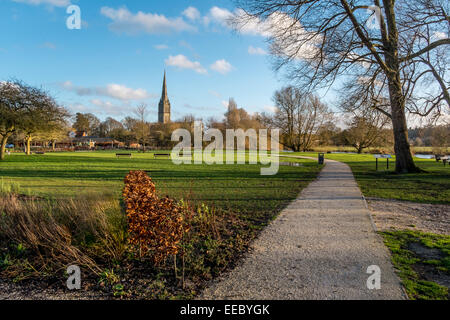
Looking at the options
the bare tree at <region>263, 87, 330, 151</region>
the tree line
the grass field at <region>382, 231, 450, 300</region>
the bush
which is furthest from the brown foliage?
the bare tree at <region>263, 87, 330, 151</region>

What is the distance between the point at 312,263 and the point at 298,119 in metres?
51.5

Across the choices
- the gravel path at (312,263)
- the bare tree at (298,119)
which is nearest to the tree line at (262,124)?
the bare tree at (298,119)

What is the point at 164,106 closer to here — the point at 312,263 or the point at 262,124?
the point at 262,124

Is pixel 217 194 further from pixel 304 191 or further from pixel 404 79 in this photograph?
pixel 404 79

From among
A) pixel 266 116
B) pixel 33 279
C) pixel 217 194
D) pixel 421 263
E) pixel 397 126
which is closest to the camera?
pixel 33 279

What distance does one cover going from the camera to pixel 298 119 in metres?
52.8

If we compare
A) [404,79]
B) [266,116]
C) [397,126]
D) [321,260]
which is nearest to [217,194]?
[321,260]

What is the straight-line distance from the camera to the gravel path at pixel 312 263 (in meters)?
3.18

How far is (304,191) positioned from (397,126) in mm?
9488

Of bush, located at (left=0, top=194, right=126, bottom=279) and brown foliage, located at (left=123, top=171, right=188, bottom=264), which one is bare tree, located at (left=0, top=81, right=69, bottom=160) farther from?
brown foliage, located at (left=123, top=171, right=188, bottom=264)

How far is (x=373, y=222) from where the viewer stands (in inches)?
238

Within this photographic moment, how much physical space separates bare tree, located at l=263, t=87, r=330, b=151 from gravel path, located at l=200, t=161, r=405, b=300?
48.0 metres

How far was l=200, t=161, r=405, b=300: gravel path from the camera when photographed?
318cm

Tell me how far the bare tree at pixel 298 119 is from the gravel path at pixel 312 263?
1891 inches
